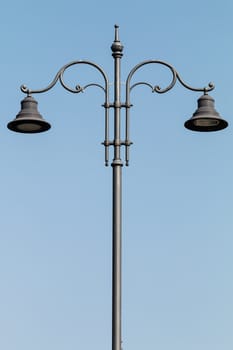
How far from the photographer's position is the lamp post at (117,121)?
13.7 meters

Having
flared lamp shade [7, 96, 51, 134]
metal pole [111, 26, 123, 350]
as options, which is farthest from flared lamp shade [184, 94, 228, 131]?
flared lamp shade [7, 96, 51, 134]

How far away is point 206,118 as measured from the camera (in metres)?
15.0

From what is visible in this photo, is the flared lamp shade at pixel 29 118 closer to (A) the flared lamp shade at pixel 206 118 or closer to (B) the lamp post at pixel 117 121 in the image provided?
(B) the lamp post at pixel 117 121

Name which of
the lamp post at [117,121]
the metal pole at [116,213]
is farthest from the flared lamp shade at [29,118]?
the metal pole at [116,213]

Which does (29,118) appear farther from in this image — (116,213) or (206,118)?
(206,118)

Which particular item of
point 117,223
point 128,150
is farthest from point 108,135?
point 117,223

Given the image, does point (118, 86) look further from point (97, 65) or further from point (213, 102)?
point (213, 102)

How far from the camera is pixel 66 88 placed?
14641 mm

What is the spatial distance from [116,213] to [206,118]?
2127 millimetres

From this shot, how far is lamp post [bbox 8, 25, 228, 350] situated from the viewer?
13.7 metres

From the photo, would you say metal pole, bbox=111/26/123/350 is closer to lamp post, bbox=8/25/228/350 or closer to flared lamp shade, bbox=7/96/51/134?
lamp post, bbox=8/25/228/350

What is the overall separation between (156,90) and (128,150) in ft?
3.62

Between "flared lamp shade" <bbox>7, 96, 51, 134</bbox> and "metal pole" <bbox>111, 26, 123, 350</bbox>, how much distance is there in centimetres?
136

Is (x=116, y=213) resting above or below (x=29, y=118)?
below
